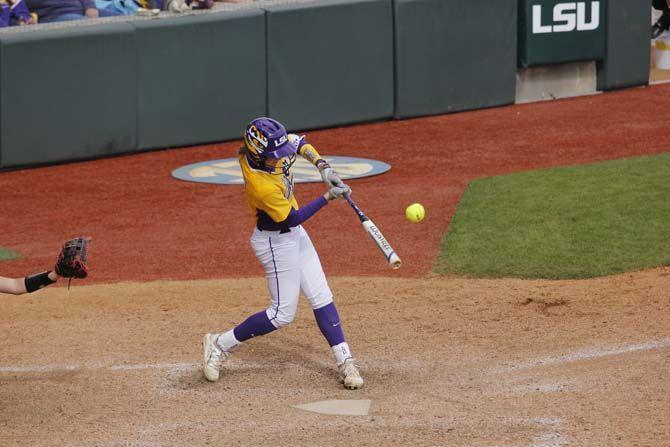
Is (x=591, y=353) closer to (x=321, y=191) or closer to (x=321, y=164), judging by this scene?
(x=321, y=164)

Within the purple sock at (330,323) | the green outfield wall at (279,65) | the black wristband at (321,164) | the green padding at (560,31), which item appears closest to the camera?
the purple sock at (330,323)

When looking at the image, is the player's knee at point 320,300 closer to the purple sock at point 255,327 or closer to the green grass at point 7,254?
the purple sock at point 255,327

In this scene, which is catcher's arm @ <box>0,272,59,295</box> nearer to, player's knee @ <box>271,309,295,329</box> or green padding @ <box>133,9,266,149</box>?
player's knee @ <box>271,309,295,329</box>

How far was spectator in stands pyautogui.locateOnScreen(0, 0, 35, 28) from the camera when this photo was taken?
13.5 meters

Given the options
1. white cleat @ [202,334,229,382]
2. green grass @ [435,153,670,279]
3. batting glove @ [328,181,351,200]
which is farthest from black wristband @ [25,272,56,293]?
green grass @ [435,153,670,279]

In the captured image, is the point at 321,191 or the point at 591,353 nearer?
the point at 591,353

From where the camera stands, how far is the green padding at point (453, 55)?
15781 mm

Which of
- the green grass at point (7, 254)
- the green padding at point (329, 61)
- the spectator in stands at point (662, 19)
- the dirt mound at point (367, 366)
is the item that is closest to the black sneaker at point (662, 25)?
the spectator in stands at point (662, 19)

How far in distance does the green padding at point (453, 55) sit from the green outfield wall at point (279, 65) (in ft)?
0.06

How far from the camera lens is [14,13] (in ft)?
44.9

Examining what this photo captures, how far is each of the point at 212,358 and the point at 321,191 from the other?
563 centimetres

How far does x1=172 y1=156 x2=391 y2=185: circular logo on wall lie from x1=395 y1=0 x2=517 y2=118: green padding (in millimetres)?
2540

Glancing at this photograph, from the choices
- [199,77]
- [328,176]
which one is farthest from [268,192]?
[199,77]

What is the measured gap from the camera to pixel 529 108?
55.2 feet
